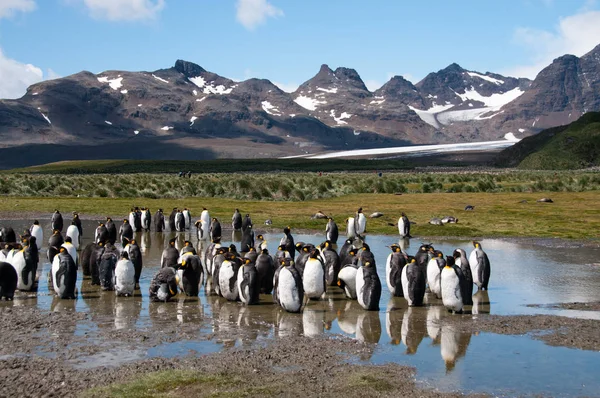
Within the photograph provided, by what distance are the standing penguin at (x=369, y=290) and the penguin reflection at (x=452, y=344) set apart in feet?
5.12

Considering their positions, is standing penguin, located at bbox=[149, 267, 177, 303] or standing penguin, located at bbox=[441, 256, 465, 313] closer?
standing penguin, located at bbox=[441, 256, 465, 313]

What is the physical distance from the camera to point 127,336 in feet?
34.7

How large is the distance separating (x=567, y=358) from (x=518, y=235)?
49.0ft

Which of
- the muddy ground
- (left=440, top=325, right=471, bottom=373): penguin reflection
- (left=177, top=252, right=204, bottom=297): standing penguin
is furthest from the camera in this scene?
(left=177, top=252, right=204, bottom=297): standing penguin

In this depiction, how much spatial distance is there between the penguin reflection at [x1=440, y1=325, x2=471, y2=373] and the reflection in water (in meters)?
1.55

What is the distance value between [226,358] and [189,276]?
4.69 meters

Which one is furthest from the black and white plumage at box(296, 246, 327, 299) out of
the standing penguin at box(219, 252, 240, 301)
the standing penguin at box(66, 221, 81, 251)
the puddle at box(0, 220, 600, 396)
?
the standing penguin at box(66, 221, 81, 251)

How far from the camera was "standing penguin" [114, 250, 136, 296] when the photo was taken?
44.8 feet

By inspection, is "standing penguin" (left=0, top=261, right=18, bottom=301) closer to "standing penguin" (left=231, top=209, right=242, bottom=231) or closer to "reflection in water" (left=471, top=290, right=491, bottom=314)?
"reflection in water" (left=471, top=290, right=491, bottom=314)

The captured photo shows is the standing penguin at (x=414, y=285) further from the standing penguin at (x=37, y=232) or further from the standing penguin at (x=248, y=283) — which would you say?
the standing penguin at (x=37, y=232)

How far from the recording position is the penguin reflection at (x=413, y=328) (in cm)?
1039

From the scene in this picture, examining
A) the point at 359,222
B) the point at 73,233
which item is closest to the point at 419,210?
the point at 359,222

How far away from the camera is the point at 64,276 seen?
13273 millimetres

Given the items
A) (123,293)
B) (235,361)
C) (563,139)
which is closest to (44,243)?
(123,293)
